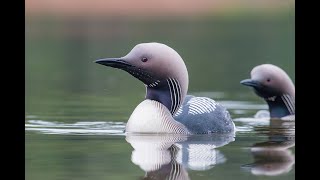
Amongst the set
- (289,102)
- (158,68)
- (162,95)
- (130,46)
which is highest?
(130,46)

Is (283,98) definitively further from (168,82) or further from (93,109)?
(168,82)

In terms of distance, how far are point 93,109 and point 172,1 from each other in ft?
88.6

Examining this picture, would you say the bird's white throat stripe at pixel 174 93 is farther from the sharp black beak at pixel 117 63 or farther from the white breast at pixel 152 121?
the sharp black beak at pixel 117 63

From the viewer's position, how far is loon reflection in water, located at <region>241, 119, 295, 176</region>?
829 cm

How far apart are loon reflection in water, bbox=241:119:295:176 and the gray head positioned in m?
0.95

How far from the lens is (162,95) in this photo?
10.4 meters

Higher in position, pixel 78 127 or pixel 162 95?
pixel 162 95

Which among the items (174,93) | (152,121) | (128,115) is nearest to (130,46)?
(128,115)

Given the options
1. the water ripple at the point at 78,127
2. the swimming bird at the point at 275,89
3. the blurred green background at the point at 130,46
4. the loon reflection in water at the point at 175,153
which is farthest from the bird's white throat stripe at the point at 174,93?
the swimming bird at the point at 275,89

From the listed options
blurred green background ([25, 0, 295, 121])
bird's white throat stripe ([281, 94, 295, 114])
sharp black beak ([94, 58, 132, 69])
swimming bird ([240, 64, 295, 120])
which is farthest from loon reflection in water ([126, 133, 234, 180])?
bird's white throat stripe ([281, 94, 295, 114])

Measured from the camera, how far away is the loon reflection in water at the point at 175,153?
26.9ft

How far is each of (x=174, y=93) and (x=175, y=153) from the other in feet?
4.68

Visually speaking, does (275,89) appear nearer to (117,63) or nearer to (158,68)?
(158,68)

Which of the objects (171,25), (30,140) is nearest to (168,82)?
(30,140)
